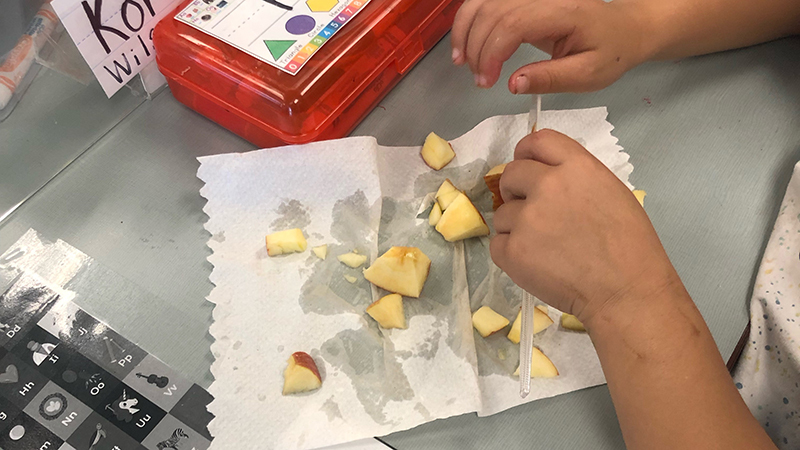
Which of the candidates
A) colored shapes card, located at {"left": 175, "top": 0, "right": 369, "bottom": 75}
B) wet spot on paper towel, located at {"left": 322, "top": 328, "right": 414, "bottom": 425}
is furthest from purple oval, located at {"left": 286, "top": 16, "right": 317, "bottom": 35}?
wet spot on paper towel, located at {"left": 322, "top": 328, "right": 414, "bottom": 425}

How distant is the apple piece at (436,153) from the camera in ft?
2.48

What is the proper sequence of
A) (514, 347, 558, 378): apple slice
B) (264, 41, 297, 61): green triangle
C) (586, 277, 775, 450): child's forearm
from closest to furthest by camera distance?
(586, 277, 775, 450): child's forearm, (514, 347, 558, 378): apple slice, (264, 41, 297, 61): green triangle

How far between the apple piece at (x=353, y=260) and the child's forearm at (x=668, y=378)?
0.84 feet

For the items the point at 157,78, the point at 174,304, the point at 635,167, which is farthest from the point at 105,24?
the point at 635,167

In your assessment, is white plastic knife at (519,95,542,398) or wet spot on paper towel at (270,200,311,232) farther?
wet spot on paper towel at (270,200,311,232)

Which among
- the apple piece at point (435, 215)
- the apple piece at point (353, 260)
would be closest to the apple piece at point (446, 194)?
the apple piece at point (435, 215)

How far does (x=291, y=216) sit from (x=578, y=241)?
33cm

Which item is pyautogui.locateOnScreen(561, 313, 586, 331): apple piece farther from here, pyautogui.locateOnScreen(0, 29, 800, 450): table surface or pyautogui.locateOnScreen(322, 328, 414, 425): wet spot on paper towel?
pyautogui.locateOnScreen(322, 328, 414, 425): wet spot on paper towel

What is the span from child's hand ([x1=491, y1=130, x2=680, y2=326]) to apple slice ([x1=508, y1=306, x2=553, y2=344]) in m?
0.06

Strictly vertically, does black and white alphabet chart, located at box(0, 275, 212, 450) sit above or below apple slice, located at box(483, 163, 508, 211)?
above

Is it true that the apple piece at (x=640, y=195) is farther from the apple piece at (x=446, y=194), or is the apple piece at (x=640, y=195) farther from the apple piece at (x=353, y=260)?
the apple piece at (x=353, y=260)

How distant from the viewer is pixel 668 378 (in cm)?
54

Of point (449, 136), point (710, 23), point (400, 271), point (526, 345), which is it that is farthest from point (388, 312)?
point (710, 23)

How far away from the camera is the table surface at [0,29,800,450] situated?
650mm
